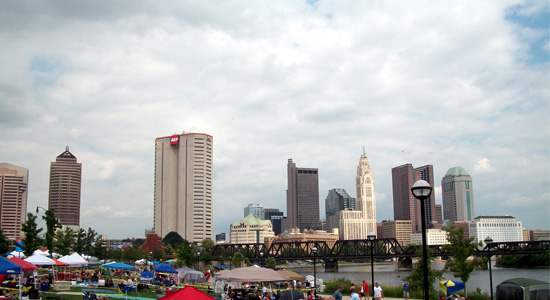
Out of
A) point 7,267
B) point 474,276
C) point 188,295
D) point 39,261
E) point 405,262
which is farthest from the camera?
point 405,262

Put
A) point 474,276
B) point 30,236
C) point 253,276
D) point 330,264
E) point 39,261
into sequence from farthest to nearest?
1. point 330,264
2. point 474,276
3. point 30,236
4. point 39,261
5. point 253,276

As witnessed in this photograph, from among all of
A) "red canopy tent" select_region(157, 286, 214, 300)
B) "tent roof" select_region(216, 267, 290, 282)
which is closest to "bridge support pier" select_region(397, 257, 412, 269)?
"tent roof" select_region(216, 267, 290, 282)

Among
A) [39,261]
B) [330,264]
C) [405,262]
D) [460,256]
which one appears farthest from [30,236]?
[405,262]

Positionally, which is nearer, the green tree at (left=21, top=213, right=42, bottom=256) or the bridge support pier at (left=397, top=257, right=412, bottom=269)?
the green tree at (left=21, top=213, right=42, bottom=256)

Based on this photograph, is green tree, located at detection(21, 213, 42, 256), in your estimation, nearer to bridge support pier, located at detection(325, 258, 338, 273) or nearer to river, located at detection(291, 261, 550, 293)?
river, located at detection(291, 261, 550, 293)

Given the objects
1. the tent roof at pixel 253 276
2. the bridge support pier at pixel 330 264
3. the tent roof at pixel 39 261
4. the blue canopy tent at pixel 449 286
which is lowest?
the bridge support pier at pixel 330 264

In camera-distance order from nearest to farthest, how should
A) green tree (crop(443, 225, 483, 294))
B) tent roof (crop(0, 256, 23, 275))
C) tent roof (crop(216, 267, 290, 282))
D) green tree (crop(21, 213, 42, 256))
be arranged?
1. tent roof (crop(0, 256, 23, 275))
2. tent roof (crop(216, 267, 290, 282))
3. green tree (crop(443, 225, 483, 294))
4. green tree (crop(21, 213, 42, 256))

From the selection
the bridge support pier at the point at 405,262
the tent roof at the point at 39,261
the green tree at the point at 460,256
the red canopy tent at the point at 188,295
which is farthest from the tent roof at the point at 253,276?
the bridge support pier at the point at 405,262

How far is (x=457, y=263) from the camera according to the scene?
3941cm

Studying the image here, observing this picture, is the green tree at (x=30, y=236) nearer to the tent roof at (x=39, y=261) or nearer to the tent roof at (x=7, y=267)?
the tent roof at (x=39, y=261)

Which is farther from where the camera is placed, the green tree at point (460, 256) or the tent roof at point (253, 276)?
the green tree at point (460, 256)

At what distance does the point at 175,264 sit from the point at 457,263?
6099 centimetres

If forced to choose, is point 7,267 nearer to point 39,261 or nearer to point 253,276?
point 39,261

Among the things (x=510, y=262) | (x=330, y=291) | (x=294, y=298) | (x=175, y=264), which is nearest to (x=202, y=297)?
(x=294, y=298)
